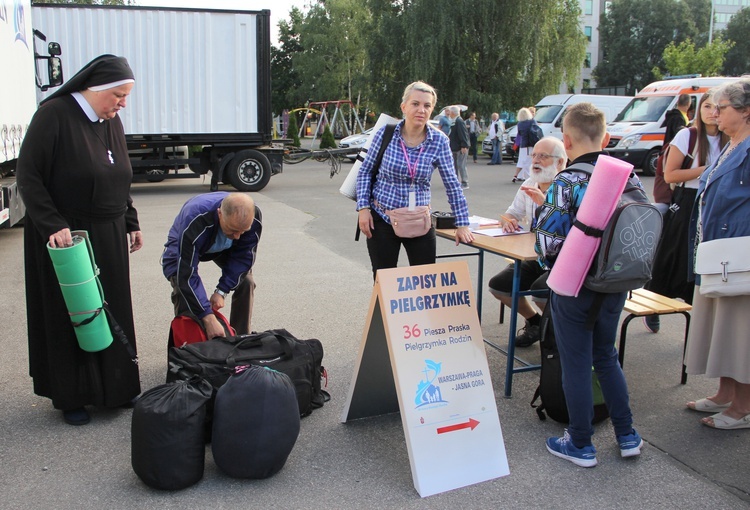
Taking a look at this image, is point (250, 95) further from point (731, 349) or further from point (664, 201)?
point (731, 349)

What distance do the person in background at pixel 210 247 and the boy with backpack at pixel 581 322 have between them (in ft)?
5.68

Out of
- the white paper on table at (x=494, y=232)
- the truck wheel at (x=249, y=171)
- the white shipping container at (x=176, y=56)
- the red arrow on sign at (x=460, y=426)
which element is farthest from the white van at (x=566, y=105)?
the red arrow on sign at (x=460, y=426)

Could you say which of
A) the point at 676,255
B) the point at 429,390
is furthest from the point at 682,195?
the point at 429,390

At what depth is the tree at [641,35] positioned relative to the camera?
67.1 meters

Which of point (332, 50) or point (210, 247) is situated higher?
point (332, 50)

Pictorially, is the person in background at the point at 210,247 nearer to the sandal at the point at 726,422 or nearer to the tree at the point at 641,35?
the sandal at the point at 726,422

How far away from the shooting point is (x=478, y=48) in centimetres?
2959

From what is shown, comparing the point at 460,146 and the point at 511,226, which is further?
the point at 460,146

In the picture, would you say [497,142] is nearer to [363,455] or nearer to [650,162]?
[650,162]

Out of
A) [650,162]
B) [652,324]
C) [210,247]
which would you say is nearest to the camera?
[210,247]

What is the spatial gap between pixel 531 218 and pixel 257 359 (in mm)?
2179

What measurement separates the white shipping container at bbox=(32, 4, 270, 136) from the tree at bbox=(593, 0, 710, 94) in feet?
195

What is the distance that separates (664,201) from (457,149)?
11204 millimetres

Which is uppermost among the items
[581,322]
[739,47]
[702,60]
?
[739,47]
